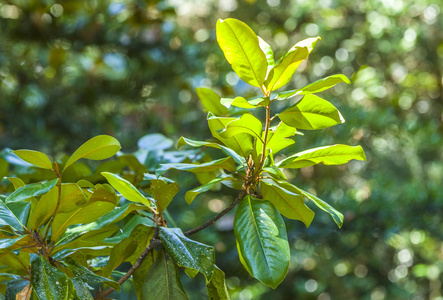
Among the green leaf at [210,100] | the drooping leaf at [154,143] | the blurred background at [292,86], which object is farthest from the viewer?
the blurred background at [292,86]

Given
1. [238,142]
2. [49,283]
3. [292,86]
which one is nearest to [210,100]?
[238,142]

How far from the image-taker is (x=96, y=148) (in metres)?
0.27

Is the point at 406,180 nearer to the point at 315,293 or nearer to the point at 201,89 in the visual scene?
the point at 315,293

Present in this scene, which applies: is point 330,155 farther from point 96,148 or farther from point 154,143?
point 154,143

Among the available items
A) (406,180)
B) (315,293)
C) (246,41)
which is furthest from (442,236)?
(246,41)

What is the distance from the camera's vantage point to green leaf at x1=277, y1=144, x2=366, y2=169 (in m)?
Result: 0.26

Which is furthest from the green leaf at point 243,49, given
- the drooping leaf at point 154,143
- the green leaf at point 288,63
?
the drooping leaf at point 154,143

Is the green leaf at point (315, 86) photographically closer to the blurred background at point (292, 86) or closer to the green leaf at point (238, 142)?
the green leaf at point (238, 142)

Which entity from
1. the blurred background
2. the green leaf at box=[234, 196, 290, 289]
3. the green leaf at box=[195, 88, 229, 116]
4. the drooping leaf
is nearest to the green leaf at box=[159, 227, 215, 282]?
the green leaf at box=[234, 196, 290, 289]

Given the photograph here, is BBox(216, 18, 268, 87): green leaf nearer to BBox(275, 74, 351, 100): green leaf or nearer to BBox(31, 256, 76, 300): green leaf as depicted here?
BBox(275, 74, 351, 100): green leaf

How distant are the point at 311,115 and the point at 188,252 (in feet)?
0.33

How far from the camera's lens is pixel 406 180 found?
1330mm

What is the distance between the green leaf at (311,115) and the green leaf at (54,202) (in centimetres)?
12

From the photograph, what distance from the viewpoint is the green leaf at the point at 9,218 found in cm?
25
